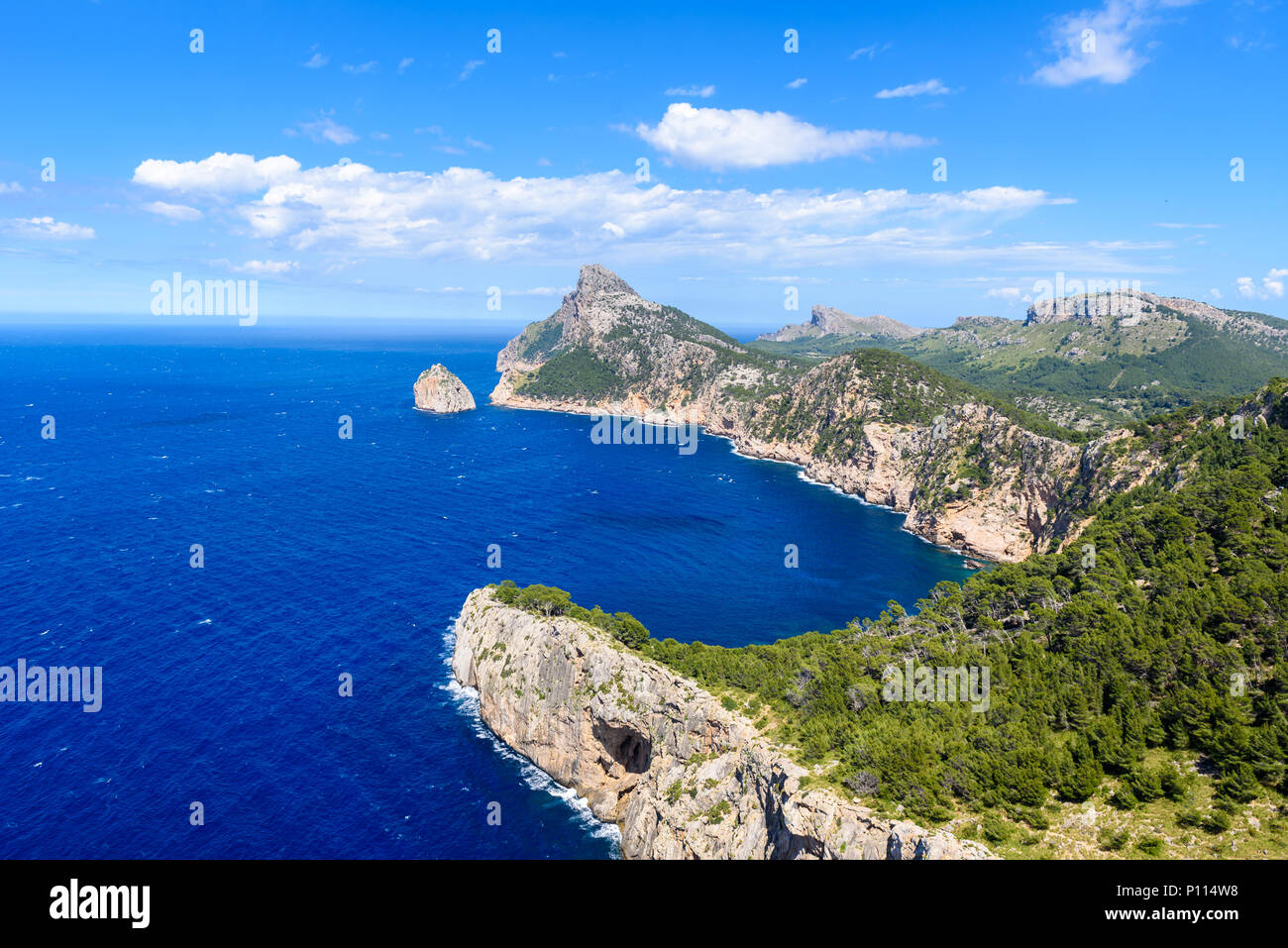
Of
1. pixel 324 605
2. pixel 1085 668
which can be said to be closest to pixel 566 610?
pixel 324 605

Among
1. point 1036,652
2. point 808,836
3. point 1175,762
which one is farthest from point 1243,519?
point 808,836

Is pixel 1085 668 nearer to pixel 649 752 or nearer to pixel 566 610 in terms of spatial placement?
pixel 649 752

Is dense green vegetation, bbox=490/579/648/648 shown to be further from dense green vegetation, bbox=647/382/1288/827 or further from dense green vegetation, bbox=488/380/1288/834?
dense green vegetation, bbox=647/382/1288/827

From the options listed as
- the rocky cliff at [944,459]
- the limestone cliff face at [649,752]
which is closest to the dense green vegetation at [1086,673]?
the limestone cliff face at [649,752]

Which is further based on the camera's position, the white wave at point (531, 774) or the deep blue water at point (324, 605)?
the white wave at point (531, 774)

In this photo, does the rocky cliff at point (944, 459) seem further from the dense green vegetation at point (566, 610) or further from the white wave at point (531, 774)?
the white wave at point (531, 774)

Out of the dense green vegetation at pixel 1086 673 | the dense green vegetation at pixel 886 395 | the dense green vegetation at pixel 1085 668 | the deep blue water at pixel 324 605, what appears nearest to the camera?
the dense green vegetation at pixel 1086 673
